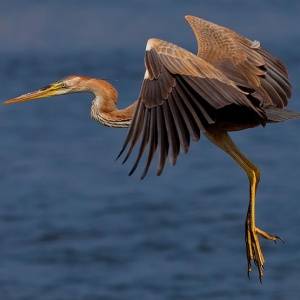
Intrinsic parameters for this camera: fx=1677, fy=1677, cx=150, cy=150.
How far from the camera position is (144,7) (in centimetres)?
3041

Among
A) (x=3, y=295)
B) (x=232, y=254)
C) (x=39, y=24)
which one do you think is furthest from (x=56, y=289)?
(x=39, y=24)

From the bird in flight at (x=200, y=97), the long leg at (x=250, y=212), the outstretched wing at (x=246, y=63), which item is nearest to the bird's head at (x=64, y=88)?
the bird in flight at (x=200, y=97)

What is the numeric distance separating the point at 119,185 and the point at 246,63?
1208 centimetres

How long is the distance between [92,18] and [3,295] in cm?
977

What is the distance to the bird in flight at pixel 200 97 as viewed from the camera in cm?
1078

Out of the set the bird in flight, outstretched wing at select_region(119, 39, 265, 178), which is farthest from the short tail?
outstretched wing at select_region(119, 39, 265, 178)

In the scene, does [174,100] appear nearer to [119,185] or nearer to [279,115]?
[279,115]

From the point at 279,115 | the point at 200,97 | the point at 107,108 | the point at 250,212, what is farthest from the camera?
the point at 107,108

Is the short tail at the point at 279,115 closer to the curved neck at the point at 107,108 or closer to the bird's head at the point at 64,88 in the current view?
the curved neck at the point at 107,108

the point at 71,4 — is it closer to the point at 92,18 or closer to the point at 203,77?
the point at 92,18

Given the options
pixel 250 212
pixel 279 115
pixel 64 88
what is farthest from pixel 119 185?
pixel 279 115

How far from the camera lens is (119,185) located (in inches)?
966

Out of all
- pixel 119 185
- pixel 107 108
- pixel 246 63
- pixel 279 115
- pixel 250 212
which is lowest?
pixel 250 212

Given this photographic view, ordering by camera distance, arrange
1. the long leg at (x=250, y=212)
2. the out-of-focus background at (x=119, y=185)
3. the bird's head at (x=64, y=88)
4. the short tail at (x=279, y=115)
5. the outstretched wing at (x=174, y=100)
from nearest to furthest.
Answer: the outstretched wing at (x=174, y=100) < the short tail at (x=279, y=115) < the long leg at (x=250, y=212) < the bird's head at (x=64, y=88) < the out-of-focus background at (x=119, y=185)
